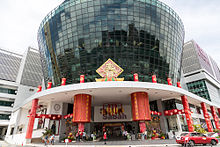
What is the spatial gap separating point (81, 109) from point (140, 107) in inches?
408

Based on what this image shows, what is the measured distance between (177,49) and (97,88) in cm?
2517

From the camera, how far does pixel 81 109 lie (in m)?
24.5

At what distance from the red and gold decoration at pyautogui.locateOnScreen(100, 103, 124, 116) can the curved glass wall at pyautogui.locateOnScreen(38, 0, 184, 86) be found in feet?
24.6

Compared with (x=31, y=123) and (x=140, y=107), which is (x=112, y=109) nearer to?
(x=140, y=107)

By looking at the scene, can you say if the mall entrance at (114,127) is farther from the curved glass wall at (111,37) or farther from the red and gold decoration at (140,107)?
the curved glass wall at (111,37)

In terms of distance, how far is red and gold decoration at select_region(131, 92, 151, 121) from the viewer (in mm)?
24500

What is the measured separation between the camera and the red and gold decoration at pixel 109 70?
2891cm

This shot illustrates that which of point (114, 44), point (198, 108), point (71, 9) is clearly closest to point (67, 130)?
point (114, 44)

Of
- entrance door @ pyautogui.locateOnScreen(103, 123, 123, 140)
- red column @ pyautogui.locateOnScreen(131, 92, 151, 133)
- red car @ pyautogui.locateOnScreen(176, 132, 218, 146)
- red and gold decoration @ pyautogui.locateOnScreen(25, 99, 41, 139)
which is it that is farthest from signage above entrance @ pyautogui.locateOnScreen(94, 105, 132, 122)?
red car @ pyautogui.locateOnScreen(176, 132, 218, 146)

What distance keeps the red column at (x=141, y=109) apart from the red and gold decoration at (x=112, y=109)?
6.61 metres

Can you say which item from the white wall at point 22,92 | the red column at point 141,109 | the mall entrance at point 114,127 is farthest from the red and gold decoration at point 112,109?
the white wall at point 22,92

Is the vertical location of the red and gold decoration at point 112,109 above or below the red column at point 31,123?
above

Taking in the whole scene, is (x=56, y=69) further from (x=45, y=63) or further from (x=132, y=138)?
(x=132, y=138)

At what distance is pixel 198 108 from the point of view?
51062mm
